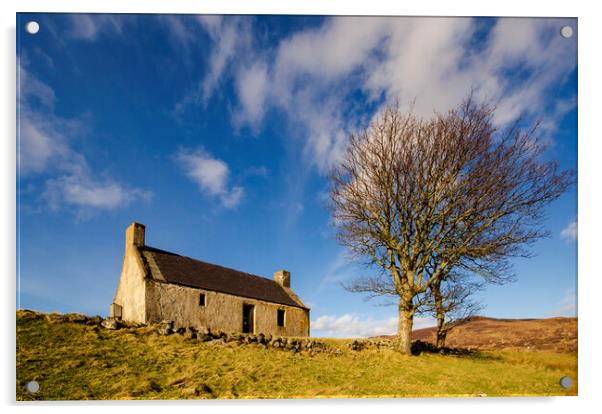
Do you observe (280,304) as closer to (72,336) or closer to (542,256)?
(72,336)

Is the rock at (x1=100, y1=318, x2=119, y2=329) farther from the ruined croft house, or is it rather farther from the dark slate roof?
the dark slate roof

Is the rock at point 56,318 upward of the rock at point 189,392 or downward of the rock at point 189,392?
upward

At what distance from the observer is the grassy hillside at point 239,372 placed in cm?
606

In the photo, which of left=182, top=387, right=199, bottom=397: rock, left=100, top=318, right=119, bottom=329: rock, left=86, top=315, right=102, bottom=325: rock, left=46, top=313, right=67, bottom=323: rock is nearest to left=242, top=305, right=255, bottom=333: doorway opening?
left=100, top=318, right=119, bottom=329: rock

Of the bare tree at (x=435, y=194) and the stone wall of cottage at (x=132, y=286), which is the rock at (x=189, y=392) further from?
the stone wall of cottage at (x=132, y=286)

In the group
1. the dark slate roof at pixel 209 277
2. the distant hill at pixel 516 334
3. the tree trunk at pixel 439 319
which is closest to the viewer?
the distant hill at pixel 516 334

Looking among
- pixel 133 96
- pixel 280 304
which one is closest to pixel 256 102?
pixel 133 96

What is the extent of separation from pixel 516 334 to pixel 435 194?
3.29 meters

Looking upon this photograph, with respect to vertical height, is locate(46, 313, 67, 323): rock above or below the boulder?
above

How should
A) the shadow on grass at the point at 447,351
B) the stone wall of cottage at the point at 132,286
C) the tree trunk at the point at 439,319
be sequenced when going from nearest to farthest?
the shadow on grass at the point at 447,351 → the tree trunk at the point at 439,319 → the stone wall of cottage at the point at 132,286

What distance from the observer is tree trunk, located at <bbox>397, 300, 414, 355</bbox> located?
9242 millimetres

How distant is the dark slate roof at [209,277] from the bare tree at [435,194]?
23.0 ft

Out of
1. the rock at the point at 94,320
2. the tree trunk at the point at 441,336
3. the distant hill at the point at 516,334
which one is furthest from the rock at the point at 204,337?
the distant hill at the point at 516,334

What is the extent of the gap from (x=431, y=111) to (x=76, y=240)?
22.9 ft
